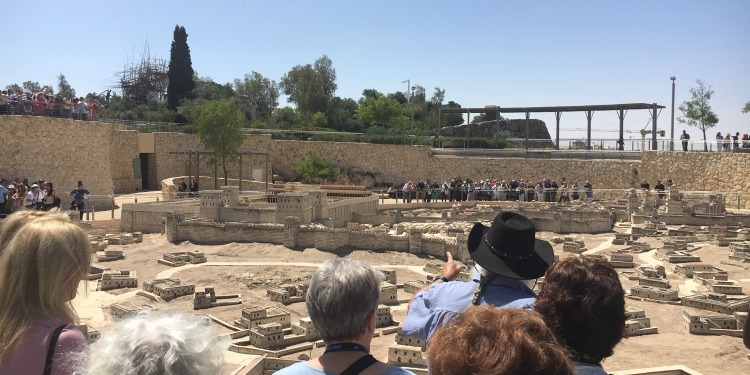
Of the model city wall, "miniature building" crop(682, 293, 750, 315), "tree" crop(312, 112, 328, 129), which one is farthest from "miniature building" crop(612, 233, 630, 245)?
"tree" crop(312, 112, 328, 129)

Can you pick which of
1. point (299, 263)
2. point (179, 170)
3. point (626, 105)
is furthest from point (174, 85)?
point (299, 263)

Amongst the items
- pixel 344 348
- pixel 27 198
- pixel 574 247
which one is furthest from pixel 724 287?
pixel 27 198

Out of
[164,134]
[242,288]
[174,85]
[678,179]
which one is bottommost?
[242,288]

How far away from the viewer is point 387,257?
18547 mm

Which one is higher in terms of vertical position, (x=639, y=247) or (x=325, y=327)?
(x=325, y=327)

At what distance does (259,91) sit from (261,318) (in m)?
50.8

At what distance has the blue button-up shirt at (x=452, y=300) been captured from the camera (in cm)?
374

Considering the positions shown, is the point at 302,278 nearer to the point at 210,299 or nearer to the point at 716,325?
the point at 210,299

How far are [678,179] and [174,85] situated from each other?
1455 inches

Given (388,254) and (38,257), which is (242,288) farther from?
(38,257)

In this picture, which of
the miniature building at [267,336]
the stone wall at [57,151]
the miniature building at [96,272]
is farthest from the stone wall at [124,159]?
the miniature building at [267,336]

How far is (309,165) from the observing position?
3641 centimetres

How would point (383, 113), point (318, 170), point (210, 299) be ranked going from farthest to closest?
point (383, 113)
point (318, 170)
point (210, 299)

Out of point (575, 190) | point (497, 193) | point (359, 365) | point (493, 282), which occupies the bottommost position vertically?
point (497, 193)
